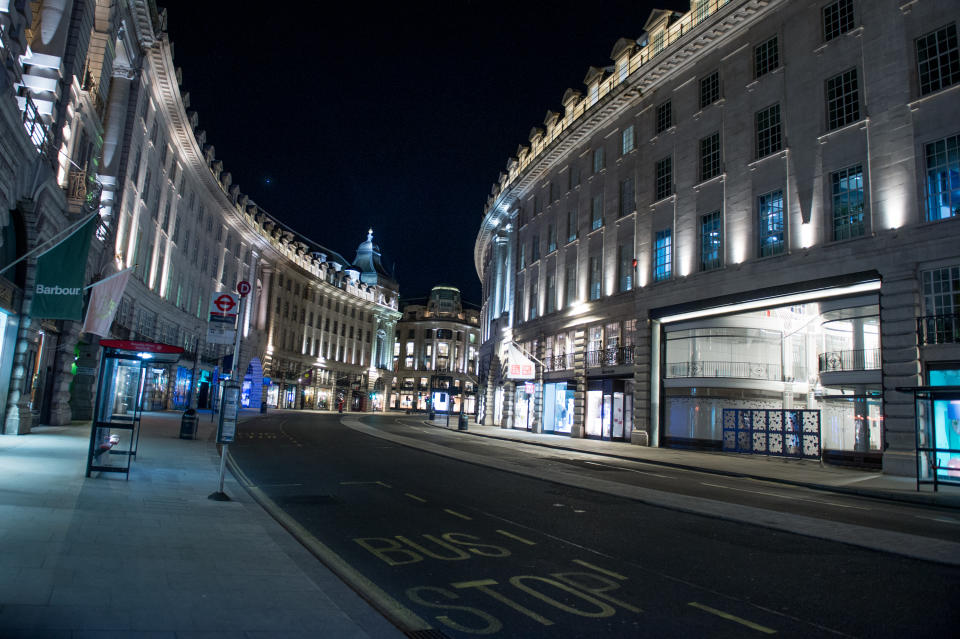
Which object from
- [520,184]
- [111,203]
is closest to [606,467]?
[111,203]

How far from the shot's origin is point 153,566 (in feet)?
20.1

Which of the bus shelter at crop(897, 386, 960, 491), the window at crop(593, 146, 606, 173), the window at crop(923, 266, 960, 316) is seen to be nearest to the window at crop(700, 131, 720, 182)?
the window at crop(593, 146, 606, 173)

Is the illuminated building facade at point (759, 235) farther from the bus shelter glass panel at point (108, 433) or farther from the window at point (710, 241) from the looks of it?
the bus shelter glass panel at point (108, 433)

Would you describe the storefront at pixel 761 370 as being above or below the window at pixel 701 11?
below

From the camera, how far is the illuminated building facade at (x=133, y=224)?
60.7 ft

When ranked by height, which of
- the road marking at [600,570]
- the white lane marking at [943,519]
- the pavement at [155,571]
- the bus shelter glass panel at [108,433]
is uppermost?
the bus shelter glass panel at [108,433]

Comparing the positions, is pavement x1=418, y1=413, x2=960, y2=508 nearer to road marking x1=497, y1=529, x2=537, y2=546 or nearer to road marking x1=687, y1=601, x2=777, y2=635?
road marking x1=497, y1=529, x2=537, y2=546

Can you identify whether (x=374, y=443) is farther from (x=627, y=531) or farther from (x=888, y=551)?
(x=888, y=551)

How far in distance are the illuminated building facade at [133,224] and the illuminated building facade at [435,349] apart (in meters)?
24.1

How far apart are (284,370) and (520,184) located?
44255 mm

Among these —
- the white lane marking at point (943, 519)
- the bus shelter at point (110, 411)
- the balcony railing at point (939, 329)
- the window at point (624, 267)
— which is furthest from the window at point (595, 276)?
the bus shelter at point (110, 411)

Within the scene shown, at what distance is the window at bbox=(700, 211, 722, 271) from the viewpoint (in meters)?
29.9

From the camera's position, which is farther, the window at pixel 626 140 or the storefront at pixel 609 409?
the window at pixel 626 140

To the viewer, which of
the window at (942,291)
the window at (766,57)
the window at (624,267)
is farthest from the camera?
the window at (624,267)
